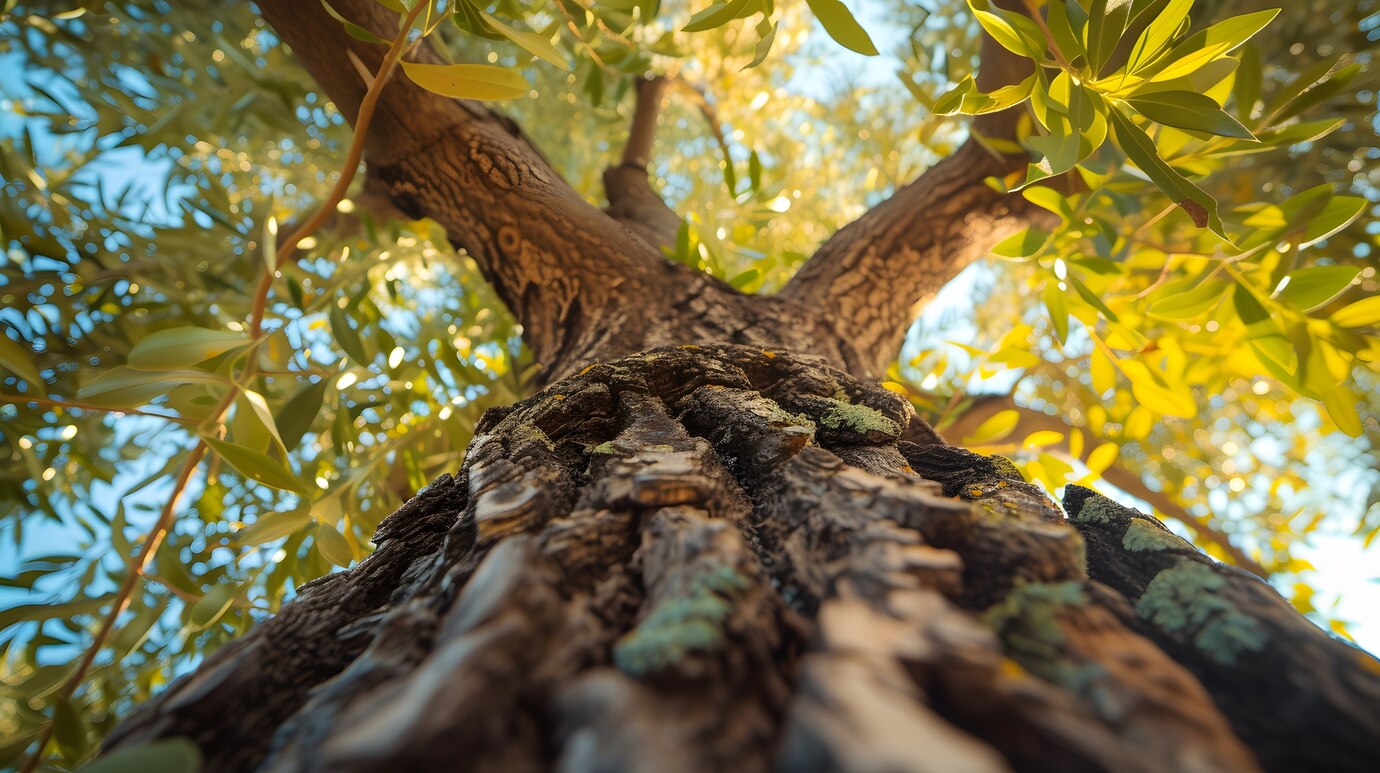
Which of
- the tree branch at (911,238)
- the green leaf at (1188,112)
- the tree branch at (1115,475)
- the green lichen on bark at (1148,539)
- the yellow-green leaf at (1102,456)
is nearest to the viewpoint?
the green lichen on bark at (1148,539)

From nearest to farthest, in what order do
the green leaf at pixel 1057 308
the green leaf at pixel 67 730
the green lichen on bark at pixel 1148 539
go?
the green lichen on bark at pixel 1148 539, the green leaf at pixel 67 730, the green leaf at pixel 1057 308

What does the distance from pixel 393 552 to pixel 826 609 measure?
441mm

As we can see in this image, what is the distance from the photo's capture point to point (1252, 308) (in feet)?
3.07

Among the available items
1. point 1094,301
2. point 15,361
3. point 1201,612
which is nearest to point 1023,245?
point 1094,301

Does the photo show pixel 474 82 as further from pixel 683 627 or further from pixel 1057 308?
pixel 1057 308

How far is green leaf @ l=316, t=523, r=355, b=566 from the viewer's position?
3.03ft

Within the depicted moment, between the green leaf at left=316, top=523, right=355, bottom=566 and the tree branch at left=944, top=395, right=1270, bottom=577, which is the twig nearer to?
the green leaf at left=316, top=523, right=355, bottom=566

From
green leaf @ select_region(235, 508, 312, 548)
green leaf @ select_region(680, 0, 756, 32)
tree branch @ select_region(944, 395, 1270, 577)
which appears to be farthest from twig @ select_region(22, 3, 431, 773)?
tree branch @ select_region(944, 395, 1270, 577)

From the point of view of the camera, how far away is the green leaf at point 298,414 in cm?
90

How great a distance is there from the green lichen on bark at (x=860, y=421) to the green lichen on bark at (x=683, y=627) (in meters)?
0.37

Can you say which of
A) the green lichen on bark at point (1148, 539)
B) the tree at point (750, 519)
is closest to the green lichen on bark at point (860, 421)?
the tree at point (750, 519)

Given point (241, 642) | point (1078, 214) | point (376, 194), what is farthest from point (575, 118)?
point (241, 642)

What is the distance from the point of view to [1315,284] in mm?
925

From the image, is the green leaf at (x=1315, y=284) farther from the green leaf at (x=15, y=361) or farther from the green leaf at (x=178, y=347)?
the green leaf at (x=15, y=361)
